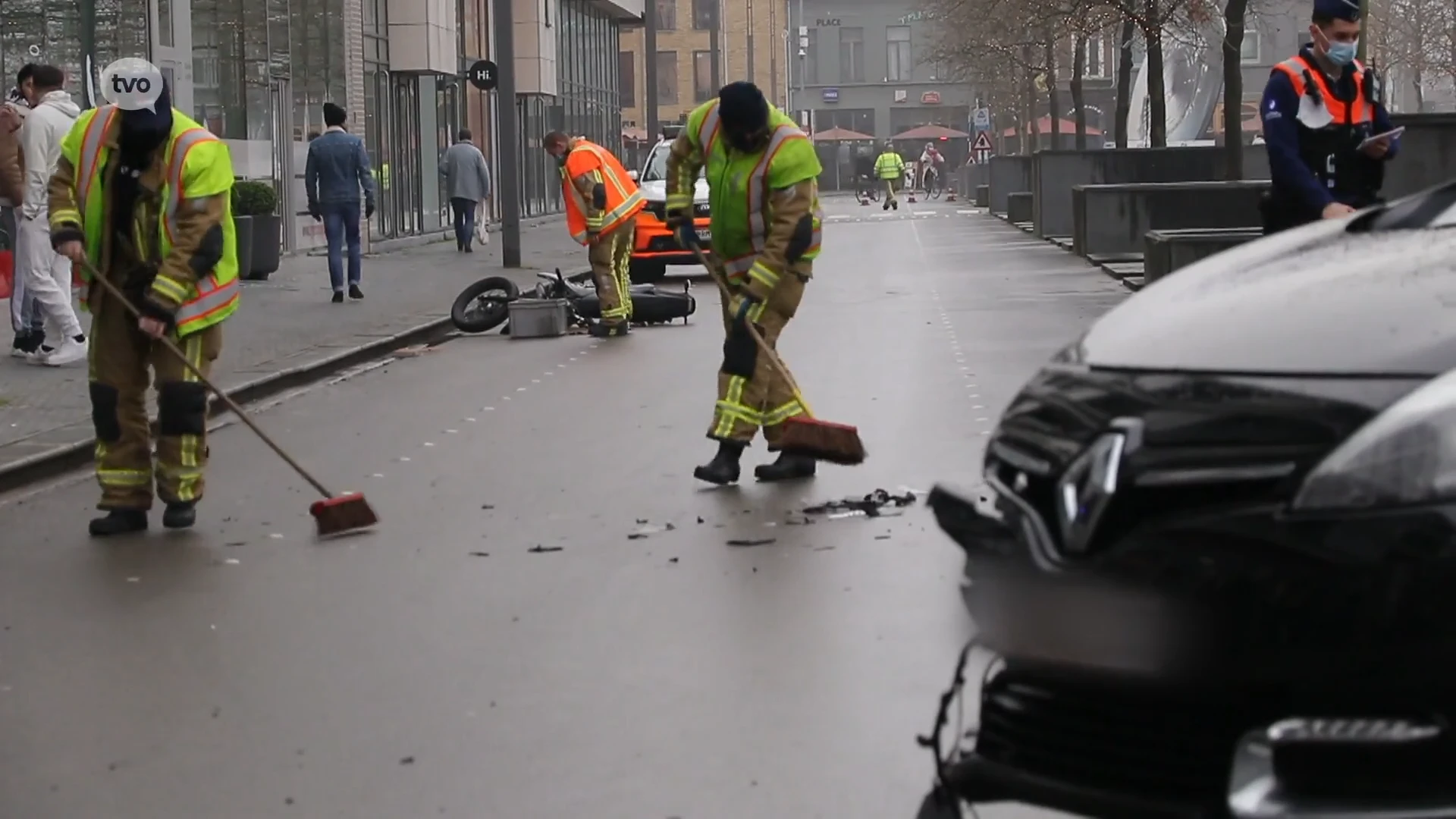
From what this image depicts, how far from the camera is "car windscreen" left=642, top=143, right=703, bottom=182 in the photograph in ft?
95.3

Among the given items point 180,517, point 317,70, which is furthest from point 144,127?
point 317,70

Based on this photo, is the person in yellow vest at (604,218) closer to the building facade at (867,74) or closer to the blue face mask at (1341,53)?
the blue face mask at (1341,53)

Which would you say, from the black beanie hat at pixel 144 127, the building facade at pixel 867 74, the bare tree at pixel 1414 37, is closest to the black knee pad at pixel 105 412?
the black beanie hat at pixel 144 127

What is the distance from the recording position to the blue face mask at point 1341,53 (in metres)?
8.78

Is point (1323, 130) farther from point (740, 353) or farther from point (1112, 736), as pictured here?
point (1112, 736)

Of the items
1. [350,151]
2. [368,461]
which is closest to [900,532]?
[368,461]

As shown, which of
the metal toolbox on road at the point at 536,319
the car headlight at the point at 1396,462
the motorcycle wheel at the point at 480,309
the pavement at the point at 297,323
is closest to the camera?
the car headlight at the point at 1396,462

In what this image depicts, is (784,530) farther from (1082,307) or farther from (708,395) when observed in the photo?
(1082,307)

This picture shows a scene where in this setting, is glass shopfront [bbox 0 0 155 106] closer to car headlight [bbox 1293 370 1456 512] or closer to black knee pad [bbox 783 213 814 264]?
black knee pad [bbox 783 213 814 264]

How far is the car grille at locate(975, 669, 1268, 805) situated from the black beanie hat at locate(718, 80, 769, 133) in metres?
6.30

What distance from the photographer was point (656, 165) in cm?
2964

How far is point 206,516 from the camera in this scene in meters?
9.63

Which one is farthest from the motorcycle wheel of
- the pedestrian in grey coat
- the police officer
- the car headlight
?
the car headlight

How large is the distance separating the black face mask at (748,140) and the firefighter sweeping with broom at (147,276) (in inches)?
80.7
